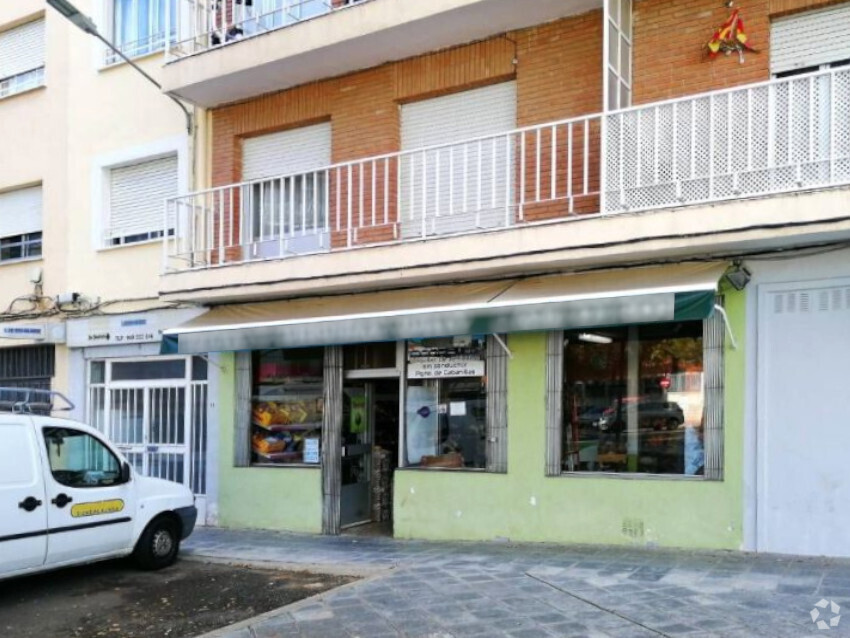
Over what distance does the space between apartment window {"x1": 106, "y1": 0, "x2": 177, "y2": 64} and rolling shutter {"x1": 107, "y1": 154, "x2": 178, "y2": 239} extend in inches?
69.9

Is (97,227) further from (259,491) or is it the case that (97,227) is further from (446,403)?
(446,403)

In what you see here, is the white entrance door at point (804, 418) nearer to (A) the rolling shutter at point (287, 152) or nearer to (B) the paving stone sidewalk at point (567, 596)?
(B) the paving stone sidewalk at point (567, 596)

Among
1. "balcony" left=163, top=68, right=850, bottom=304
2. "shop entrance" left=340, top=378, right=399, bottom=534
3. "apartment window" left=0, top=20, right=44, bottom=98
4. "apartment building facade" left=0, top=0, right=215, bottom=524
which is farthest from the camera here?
"apartment window" left=0, top=20, right=44, bottom=98

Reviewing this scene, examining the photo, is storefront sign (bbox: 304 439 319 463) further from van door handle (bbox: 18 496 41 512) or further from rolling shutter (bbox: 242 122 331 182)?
van door handle (bbox: 18 496 41 512)

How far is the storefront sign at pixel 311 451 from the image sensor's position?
11.5 metres

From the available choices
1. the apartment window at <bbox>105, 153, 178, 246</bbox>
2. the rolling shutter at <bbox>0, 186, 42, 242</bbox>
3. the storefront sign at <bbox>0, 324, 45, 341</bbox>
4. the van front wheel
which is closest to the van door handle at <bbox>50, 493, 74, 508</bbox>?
the van front wheel

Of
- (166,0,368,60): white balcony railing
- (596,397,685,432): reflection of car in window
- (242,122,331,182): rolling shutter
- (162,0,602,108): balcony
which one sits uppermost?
(166,0,368,60): white balcony railing

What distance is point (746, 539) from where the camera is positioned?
838 cm

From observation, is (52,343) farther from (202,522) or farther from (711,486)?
(711,486)

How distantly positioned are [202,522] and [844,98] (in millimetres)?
9519

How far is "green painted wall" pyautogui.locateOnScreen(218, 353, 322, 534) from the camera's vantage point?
11.2m

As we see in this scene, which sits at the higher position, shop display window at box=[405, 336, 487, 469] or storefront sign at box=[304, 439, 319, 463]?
shop display window at box=[405, 336, 487, 469]

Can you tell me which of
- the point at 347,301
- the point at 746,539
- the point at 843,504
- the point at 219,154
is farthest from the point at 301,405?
the point at 843,504

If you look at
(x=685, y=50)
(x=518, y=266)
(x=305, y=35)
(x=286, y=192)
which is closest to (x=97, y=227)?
(x=286, y=192)
